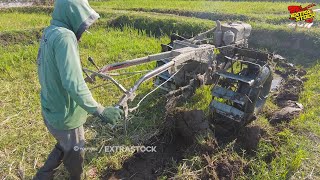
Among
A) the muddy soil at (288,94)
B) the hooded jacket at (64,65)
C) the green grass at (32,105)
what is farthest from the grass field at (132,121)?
the hooded jacket at (64,65)

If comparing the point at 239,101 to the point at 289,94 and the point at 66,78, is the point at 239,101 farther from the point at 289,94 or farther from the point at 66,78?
the point at 66,78

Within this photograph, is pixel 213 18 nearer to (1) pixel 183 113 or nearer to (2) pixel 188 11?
(2) pixel 188 11

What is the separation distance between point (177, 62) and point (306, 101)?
2.59m

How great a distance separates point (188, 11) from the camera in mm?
10703

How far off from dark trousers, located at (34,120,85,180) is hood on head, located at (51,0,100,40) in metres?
1.01

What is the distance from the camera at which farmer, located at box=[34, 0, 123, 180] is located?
2.33m

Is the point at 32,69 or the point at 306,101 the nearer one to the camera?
the point at 306,101

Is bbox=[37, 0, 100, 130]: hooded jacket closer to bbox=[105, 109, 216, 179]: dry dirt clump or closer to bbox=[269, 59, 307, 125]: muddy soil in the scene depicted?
bbox=[105, 109, 216, 179]: dry dirt clump

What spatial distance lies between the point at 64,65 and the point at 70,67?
5 centimetres

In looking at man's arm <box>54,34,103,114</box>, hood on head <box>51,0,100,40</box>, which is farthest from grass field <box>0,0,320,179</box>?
hood on head <box>51,0,100,40</box>

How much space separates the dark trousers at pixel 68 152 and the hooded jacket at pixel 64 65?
13cm

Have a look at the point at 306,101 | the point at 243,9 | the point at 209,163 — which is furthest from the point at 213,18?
the point at 209,163

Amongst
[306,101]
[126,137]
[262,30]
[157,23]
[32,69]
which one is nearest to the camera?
[126,137]

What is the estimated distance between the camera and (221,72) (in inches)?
156
